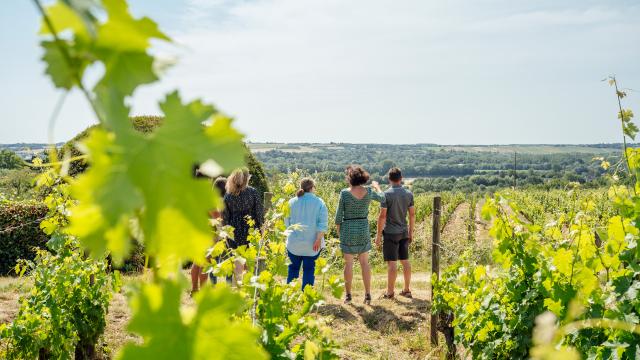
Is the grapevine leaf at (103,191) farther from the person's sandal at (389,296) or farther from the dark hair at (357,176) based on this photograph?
the person's sandal at (389,296)

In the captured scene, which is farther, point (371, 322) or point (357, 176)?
point (371, 322)

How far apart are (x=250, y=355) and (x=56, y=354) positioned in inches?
182

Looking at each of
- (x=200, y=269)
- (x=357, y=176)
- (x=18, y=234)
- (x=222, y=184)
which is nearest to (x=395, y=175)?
(x=357, y=176)

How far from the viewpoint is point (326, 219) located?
6.06 meters

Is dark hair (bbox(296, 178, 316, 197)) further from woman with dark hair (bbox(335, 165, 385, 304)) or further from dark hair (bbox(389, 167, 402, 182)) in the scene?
dark hair (bbox(389, 167, 402, 182))

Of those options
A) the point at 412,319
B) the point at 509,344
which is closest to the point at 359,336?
the point at 412,319

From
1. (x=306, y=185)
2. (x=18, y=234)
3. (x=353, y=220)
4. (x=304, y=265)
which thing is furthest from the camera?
(x=18, y=234)

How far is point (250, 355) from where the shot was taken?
1.43 feet

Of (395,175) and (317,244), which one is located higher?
(395,175)

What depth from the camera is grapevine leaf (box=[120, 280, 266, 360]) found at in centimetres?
39

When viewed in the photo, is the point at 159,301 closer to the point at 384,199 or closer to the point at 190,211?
the point at 190,211

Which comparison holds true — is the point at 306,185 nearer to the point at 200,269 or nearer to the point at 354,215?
the point at 354,215

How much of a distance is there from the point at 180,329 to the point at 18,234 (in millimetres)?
12194

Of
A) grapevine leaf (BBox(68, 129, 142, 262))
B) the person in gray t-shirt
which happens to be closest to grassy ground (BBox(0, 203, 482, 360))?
the person in gray t-shirt
